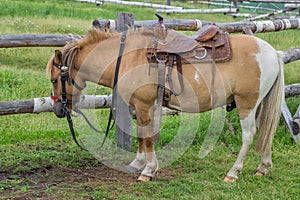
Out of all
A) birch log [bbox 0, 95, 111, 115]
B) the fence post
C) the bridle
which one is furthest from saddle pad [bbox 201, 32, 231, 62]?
birch log [bbox 0, 95, 111, 115]

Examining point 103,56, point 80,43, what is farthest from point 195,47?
point 80,43

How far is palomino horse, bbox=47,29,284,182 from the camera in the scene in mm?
5273

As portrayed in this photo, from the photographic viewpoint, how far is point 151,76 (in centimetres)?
525

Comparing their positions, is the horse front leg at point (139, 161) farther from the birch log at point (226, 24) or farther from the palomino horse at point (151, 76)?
the birch log at point (226, 24)

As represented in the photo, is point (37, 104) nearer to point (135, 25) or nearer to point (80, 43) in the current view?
point (80, 43)

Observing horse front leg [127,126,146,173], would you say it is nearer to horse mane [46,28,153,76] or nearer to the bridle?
the bridle

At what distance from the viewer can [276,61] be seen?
5430 millimetres

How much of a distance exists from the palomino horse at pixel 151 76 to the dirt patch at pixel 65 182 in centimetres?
31

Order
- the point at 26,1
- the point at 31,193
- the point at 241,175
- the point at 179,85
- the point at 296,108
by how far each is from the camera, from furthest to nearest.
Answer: the point at 26,1 < the point at 296,108 < the point at 241,175 < the point at 179,85 < the point at 31,193

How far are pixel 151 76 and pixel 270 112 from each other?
143cm

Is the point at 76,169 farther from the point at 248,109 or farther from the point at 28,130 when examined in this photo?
the point at 248,109

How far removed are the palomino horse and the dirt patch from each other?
306 mm

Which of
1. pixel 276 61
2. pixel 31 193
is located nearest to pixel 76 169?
pixel 31 193

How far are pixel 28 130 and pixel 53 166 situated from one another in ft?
4.30
